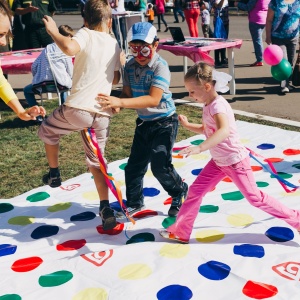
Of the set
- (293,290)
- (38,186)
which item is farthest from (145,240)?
(38,186)

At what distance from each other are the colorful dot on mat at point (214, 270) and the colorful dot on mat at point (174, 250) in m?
0.21

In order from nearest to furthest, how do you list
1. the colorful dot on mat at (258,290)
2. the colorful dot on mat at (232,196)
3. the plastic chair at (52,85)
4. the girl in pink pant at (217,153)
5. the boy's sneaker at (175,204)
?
1. the colorful dot on mat at (258,290)
2. the girl in pink pant at (217,153)
3. the boy's sneaker at (175,204)
4. the colorful dot on mat at (232,196)
5. the plastic chair at (52,85)

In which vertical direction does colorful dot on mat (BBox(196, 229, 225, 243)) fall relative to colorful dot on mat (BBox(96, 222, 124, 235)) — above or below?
above

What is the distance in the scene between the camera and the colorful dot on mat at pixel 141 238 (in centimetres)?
383

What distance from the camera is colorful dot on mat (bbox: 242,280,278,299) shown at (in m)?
2.99

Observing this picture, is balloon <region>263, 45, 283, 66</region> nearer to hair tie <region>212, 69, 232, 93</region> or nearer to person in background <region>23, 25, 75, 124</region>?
person in background <region>23, 25, 75, 124</region>

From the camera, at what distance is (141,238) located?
387cm

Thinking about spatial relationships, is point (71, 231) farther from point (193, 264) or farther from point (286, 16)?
point (286, 16)

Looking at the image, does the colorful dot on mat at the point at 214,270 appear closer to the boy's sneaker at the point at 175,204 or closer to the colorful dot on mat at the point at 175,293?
the colorful dot on mat at the point at 175,293

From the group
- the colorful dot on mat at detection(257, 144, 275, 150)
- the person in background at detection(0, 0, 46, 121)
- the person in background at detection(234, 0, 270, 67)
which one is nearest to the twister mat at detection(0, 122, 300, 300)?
the colorful dot on mat at detection(257, 144, 275, 150)

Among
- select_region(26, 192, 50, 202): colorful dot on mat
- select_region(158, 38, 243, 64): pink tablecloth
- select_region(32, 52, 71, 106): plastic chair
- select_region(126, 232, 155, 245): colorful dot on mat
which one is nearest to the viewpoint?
select_region(126, 232, 155, 245): colorful dot on mat

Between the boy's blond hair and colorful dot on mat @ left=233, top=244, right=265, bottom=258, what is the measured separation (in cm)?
182

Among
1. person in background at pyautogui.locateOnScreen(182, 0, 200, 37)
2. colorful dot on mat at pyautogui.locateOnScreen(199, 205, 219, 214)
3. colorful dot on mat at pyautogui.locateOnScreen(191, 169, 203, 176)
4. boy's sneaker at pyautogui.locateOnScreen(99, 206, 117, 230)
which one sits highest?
person in background at pyautogui.locateOnScreen(182, 0, 200, 37)

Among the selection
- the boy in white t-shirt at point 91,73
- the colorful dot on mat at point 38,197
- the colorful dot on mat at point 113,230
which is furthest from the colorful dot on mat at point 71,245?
the colorful dot on mat at point 38,197
